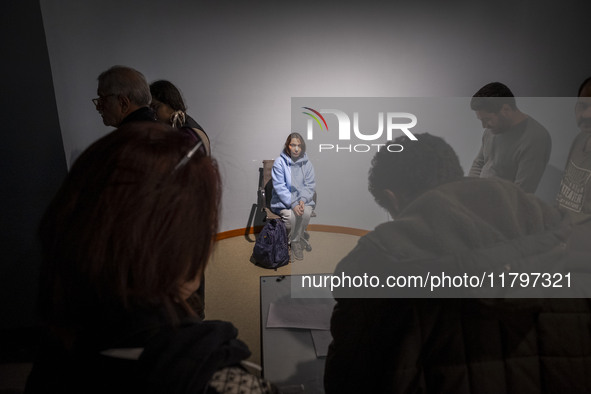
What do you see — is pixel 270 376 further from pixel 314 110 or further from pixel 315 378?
pixel 314 110

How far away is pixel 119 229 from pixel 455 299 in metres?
0.61

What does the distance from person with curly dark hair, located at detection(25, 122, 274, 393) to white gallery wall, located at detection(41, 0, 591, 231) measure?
7.74 ft

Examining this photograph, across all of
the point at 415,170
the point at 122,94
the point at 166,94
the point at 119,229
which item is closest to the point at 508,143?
the point at 415,170

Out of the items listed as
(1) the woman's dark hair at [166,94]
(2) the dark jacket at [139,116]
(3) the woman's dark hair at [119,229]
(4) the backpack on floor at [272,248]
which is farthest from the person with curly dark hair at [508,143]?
(4) the backpack on floor at [272,248]

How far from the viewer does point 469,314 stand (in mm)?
651

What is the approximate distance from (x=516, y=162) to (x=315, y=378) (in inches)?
31.7

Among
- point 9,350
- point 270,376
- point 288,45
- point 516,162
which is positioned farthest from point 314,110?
point 288,45

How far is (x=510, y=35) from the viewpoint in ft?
9.26

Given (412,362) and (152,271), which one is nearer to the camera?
(152,271)

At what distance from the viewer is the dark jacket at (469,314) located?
2.09 ft

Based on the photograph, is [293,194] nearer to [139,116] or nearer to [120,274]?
[139,116]

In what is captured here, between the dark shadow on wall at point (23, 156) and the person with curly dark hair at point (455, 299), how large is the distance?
1841 millimetres

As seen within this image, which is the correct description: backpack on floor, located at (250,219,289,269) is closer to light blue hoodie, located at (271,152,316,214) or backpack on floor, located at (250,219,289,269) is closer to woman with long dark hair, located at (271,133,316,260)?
woman with long dark hair, located at (271,133,316,260)

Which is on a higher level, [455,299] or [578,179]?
[578,179]
